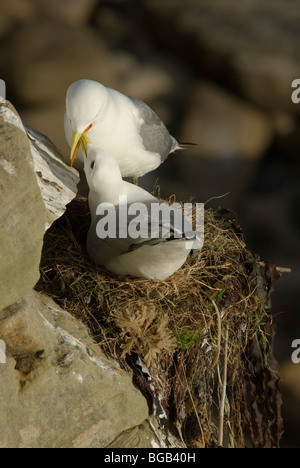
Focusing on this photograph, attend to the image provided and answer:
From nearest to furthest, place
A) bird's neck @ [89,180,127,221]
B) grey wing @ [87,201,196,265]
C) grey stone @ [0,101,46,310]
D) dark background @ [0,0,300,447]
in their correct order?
grey stone @ [0,101,46,310] → grey wing @ [87,201,196,265] → bird's neck @ [89,180,127,221] → dark background @ [0,0,300,447]

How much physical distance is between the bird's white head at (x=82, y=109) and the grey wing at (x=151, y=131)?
21cm

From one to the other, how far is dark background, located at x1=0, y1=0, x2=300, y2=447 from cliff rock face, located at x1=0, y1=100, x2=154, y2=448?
5.70ft

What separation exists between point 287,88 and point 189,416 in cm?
189

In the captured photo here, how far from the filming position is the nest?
110 cm

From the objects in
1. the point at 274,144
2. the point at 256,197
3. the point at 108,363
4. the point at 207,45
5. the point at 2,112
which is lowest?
the point at 256,197

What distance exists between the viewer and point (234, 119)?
276 cm

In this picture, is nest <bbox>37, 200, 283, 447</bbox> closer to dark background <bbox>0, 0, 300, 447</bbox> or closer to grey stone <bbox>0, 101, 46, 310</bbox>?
grey stone <bbox>0, 101, 46, 310</bbox>

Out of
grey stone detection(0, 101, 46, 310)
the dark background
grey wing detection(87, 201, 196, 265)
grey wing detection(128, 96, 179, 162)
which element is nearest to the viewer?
grey stone detection(0, 101, 46, 310)

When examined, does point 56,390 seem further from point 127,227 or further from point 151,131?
point 151,131

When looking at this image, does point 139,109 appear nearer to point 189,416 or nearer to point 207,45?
point 189,416

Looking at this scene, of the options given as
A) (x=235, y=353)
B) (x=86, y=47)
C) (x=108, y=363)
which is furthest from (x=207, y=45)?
(x=108, y=363)

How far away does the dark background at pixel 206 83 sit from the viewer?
8.61 feet

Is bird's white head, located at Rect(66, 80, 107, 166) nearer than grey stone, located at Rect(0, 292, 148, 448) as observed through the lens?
No

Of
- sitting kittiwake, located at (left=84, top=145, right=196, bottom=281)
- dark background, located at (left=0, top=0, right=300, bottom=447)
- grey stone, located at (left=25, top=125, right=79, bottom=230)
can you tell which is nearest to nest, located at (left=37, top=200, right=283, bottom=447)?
sitting kittiwake, located at (left=84, top=145, right=196, bottom=281)
